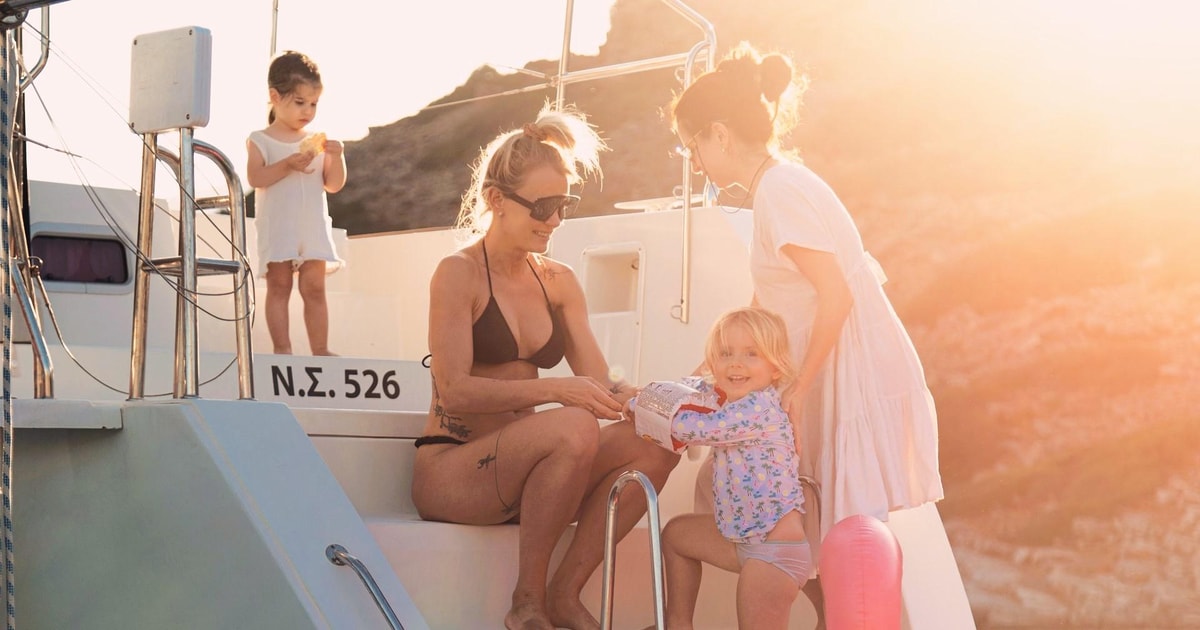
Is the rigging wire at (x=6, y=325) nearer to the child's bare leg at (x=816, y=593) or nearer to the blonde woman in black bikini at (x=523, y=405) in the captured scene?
the blonde woman in black bikini at (x=523, y=405)

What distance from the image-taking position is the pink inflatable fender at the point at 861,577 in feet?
10.8

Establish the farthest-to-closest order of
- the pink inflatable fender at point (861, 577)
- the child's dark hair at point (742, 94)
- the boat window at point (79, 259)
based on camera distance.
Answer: the boat window at point (79, 259) < the child's dark hair at point (742, 94) < the pink inflatable fender at point (861, 577)

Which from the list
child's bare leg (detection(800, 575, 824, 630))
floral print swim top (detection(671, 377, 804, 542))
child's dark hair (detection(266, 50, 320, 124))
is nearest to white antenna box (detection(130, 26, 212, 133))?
floral print swim top (detection(671, 377, 804, 542))

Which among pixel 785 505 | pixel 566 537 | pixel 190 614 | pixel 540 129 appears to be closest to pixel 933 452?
pixel 785 505

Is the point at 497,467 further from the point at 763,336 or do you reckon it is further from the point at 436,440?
the point at 763,336

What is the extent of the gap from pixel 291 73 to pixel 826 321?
2.87 m

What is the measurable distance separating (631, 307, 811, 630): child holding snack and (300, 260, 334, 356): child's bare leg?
232 centimetres

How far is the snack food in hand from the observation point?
549 cm

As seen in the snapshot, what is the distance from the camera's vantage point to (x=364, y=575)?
295 centimetres

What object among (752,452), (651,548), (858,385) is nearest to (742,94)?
(858,385)

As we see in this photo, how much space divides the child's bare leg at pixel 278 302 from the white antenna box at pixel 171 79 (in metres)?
2.31

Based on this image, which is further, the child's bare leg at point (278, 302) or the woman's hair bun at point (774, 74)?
the child's bare leg at point (278, 302)

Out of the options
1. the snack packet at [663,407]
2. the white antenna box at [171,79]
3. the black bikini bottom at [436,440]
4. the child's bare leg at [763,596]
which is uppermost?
the white antenna box at [171,79]

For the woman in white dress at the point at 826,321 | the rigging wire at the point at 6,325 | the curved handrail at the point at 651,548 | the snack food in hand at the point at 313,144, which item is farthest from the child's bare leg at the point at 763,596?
the snack food in hand at the point at 313,144
